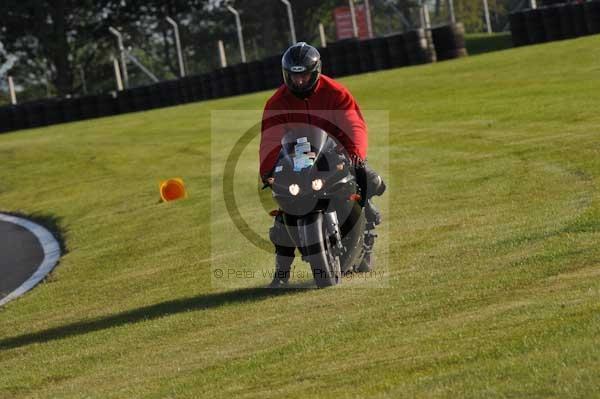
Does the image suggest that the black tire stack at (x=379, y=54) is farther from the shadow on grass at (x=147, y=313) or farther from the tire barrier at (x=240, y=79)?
the shadow on grass at (x=147, y=313)

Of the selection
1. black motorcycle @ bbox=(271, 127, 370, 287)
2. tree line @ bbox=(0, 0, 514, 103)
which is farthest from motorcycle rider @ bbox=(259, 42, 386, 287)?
tree line @ bbox=(0, 0, 514, 103)

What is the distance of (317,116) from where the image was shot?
10805 millimetres

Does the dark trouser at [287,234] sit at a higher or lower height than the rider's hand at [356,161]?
lower

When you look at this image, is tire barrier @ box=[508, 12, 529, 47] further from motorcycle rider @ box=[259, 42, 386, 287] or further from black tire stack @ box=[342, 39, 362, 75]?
motorcycle rider @ box=[259, 42, 386, 287]

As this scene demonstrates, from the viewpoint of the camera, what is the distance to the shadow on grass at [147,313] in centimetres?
1064

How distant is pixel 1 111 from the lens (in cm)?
4447

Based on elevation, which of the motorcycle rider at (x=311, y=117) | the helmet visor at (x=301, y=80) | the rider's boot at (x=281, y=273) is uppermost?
the helmet visor at (x=301, y=80)

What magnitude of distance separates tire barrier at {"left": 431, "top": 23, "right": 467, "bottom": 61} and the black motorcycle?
89.8 feet

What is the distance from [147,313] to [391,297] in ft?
7.73

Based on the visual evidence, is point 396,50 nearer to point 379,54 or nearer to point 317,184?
point 379,54

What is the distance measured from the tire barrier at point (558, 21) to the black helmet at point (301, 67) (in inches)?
974

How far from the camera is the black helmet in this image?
10.5 metres

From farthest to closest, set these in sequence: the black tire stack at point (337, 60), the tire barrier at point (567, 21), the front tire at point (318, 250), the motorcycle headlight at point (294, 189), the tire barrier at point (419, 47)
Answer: the black tire stack at point (337, 60), the tire barrier at point (419, 47), the tire barrier at point (567, 21), the front tire at point (318, 250), the motorcycle headlight at point (294, 189)

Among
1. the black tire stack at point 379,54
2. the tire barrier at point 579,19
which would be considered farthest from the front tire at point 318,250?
the black tire stack at point 379,54
